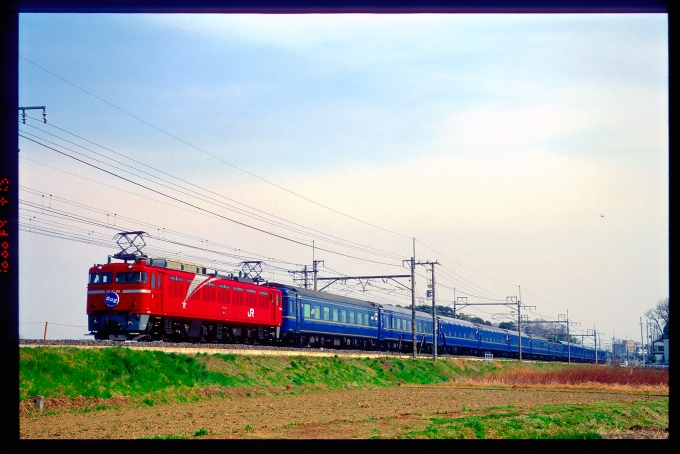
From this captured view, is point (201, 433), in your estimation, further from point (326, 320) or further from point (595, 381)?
point (326, 320)

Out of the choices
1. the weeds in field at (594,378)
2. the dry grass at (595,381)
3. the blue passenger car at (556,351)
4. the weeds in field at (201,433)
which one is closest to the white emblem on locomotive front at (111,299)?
the weeds in field at (201,433)

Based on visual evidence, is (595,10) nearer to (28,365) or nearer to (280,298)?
(28,365)

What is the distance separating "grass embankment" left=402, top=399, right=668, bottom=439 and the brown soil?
46cm

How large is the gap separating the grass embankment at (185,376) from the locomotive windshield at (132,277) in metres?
3.22

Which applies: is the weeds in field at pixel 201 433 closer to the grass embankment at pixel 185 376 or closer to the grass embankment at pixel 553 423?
the grass embankment at pixel 553 423

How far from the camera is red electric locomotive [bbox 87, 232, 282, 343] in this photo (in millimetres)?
24750

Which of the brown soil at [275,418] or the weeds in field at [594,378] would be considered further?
the weeds in field at [594,378]

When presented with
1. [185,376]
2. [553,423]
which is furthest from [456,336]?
[553,423]

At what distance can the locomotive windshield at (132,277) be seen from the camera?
975 inches

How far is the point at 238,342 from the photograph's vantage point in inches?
1292

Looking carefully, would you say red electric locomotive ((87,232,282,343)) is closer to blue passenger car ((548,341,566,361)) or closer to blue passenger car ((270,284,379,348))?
blue passenger car ((270,284,379,348))

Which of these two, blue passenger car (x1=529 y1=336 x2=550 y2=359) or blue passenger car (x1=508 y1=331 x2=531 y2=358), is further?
blue passenger car (x1=529 y1=336 x2=550 y2=359)

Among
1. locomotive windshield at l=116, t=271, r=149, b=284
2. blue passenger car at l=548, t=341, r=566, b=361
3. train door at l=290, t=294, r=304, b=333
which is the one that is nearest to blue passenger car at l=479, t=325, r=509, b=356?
blue passenger car at l=548, t=341, r=566, b=361
